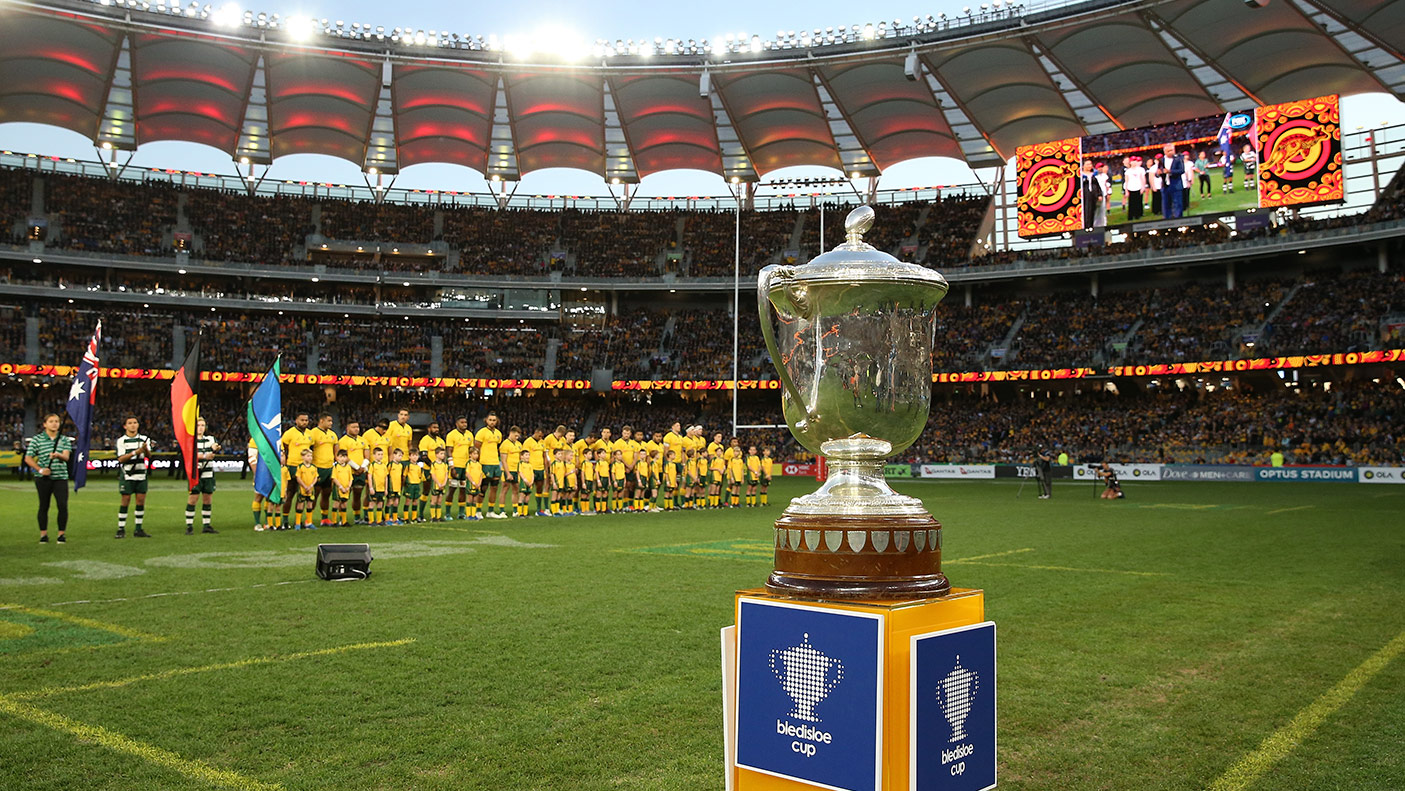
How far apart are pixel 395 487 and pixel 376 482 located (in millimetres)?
441

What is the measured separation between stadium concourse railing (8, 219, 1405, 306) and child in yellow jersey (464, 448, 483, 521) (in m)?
29.4

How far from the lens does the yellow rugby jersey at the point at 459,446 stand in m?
17.5

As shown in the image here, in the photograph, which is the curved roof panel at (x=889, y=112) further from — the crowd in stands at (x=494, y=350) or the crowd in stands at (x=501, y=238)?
the crowd in stands at (x=494, y=350)

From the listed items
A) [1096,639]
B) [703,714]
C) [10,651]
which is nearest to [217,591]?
[10,651]

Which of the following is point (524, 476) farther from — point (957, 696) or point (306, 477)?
point (957, 696)

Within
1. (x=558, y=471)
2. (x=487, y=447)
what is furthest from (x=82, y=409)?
(x=558, y=471)

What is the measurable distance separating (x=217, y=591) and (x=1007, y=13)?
1184 inches

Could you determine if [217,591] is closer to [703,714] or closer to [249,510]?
[703,714]

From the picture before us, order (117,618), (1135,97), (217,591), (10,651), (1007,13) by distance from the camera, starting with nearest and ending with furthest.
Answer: (10,651) → (117,618) → (217,591) → (1007,13) → (1135,97)

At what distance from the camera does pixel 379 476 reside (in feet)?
53.1

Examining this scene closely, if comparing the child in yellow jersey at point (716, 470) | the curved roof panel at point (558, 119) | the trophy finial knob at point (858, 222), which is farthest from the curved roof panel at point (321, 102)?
the trophy finial knob at point (858, 222)

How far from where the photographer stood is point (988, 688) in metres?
2.31

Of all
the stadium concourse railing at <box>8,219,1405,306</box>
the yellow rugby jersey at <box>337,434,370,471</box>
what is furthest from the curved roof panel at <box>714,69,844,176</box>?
the yellow rugby jersey at <box>337,434,370,471</box>

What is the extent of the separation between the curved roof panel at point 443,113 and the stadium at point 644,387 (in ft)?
0.69
